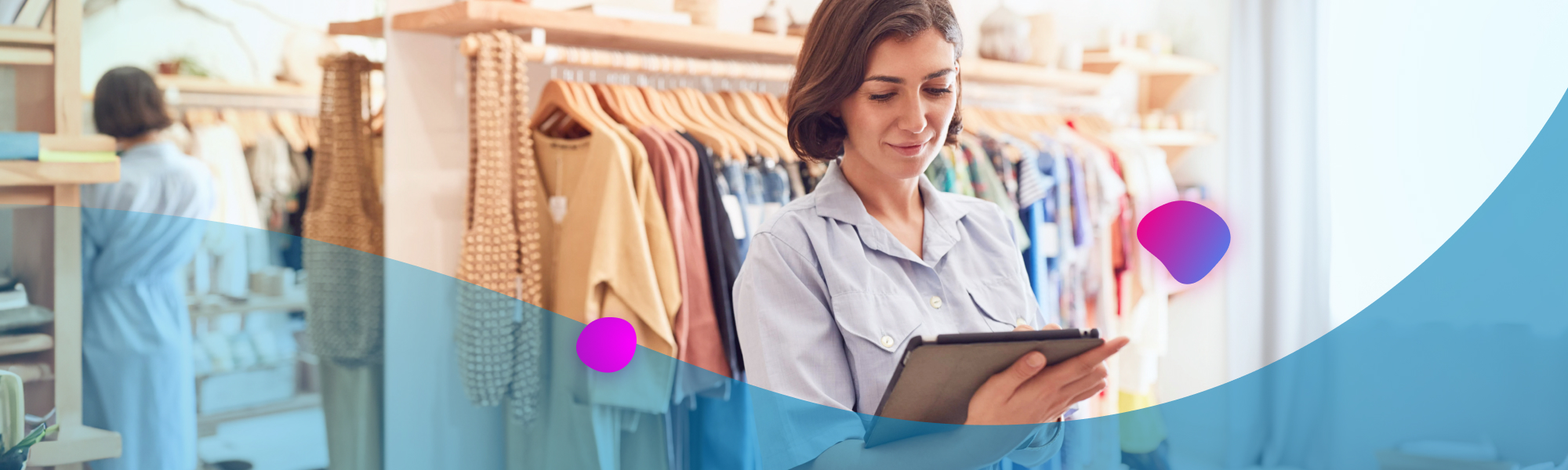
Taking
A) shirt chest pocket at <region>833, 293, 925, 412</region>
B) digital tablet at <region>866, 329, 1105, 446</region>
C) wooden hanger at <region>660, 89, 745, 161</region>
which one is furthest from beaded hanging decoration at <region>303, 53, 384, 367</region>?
digital tablet at <region>866, 329, 1105, 446</region>

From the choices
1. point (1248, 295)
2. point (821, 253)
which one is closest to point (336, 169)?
point (821, 253)

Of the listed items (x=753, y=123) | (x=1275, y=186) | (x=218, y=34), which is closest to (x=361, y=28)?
(x=218, y=34)

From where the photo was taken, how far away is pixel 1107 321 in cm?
208

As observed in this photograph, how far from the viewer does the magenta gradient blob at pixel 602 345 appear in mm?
722

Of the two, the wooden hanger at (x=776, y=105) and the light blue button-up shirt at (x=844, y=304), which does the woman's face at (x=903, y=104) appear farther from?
the wooden hanger at (x=776, y=105)

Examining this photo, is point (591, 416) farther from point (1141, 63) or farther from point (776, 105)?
point (1141, 63)

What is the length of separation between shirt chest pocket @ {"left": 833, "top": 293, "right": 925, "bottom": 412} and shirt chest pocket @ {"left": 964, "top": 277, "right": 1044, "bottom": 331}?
0.38 feet

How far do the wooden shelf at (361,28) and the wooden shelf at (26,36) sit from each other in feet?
1.78

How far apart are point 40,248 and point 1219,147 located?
2681 mm

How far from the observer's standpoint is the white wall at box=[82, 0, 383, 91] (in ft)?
3.61

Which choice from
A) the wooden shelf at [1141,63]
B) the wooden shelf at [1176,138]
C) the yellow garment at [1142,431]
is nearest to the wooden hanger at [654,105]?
the yellow garment at [1142,431]

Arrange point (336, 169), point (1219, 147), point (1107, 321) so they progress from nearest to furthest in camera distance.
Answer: point (336, 169) < point (1107, 321) < point (1219, 147)

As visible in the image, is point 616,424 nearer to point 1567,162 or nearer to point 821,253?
point 821,253

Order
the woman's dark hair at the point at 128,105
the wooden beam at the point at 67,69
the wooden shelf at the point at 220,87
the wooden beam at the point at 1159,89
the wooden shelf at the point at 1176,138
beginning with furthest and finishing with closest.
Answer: the wooden beam at the point at 1159,89
the wooden shelf at the point at 1176,138
the wooden shelf at the point at 220,87
the woman's dark hair at the point at 128,105
the wooden beam at the point at 67,69
